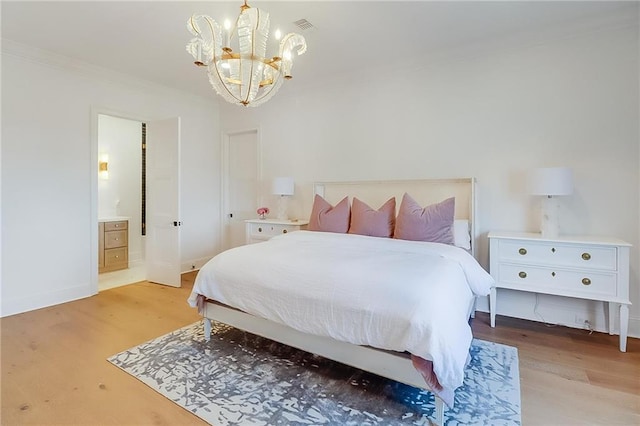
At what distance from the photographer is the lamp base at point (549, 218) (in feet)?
9.05

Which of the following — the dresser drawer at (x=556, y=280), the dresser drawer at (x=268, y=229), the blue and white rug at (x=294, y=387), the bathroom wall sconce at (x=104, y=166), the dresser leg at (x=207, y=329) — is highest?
the bathroom wall sconce at (x=104, y=166)

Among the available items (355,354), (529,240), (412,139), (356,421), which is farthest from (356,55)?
(356,421)

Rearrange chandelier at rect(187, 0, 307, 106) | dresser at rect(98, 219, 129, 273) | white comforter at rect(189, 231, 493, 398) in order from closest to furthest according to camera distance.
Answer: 1. white comforter at rect(189, 231, 493, 398)
2. chandelier at rect(187, 0, 307, 106)
3. dresser at rect(98, 219, 129, 273)

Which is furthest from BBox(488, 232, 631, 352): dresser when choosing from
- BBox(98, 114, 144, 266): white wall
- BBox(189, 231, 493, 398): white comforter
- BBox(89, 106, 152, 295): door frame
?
BBox(98, 114, 144, 266): white wall

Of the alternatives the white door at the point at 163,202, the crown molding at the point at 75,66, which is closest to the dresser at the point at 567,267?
the white door at the point at 163,202

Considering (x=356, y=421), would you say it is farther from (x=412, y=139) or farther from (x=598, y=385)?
(x=412, y=139)

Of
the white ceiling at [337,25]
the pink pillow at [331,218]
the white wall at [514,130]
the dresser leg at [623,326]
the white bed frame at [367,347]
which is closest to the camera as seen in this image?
the white bed frame at [367,347]

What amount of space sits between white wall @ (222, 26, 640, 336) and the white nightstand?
739mm

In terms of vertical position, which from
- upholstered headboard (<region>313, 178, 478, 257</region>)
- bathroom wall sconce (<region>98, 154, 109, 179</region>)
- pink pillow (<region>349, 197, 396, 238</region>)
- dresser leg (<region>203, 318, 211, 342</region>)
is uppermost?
A: bathroom wall sconce (<region>98, 154, 109, 179</region>)

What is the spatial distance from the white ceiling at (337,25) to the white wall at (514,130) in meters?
0.18

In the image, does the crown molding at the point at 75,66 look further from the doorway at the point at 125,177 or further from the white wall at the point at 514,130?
the white wall at the point at 514,130

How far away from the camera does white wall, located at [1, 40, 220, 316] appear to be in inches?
124

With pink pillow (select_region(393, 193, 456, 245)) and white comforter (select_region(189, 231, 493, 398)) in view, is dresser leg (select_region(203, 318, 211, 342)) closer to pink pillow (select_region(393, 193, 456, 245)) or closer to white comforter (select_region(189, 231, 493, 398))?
white comforter (select_region(189, 231, 493, 398))

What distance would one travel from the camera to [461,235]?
2980 mm
